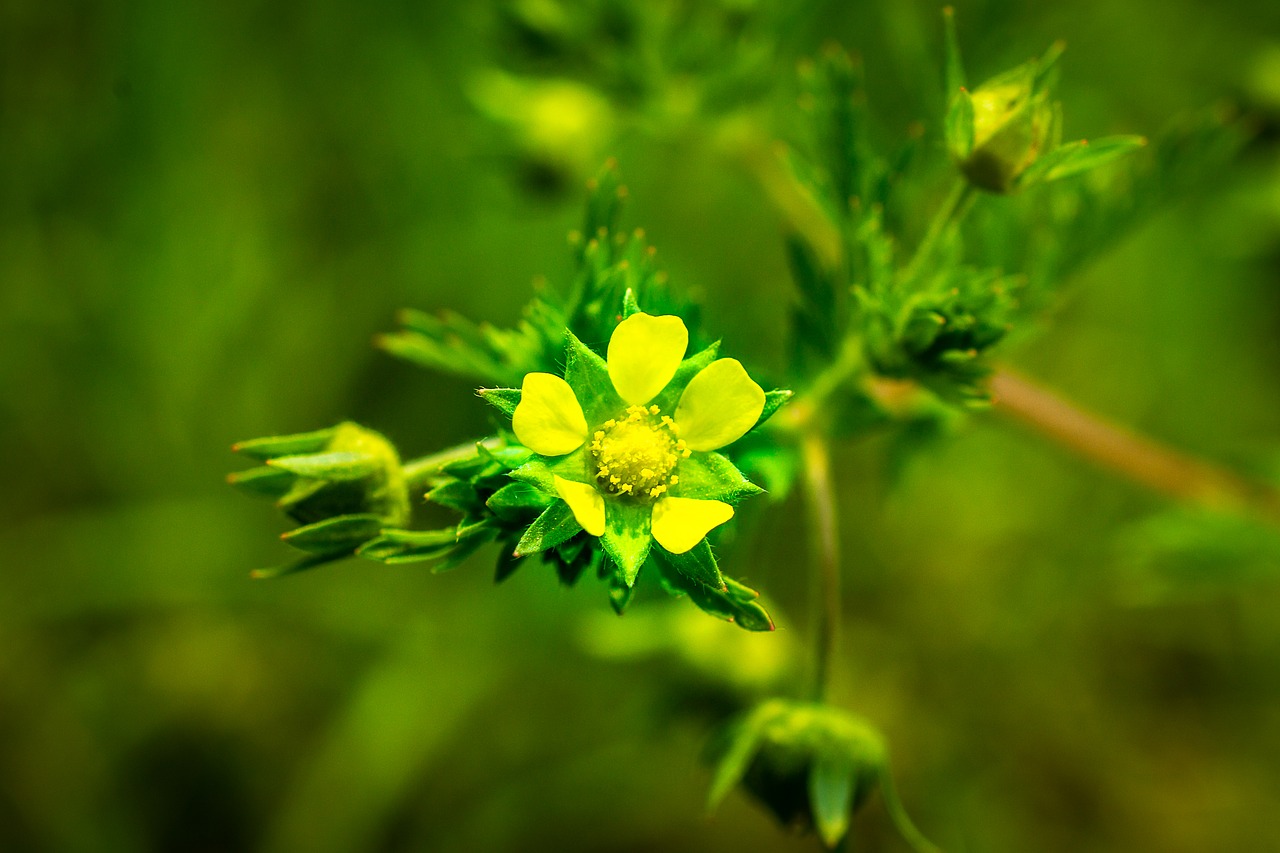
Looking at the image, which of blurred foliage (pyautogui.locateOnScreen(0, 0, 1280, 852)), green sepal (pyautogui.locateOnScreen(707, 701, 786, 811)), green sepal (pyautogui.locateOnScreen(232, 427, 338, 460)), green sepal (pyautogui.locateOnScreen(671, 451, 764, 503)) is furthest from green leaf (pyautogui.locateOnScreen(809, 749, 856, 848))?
blurred foliage (pyautogui.locateOnScreen(0, 0, 1280, 852))

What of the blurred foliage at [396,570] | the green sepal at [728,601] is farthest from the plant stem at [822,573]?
the blurred foliage at [396,570]

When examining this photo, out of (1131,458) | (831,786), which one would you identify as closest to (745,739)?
(831,786)

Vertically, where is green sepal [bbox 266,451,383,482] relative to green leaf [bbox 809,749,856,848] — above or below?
above

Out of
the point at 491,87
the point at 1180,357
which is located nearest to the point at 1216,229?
the point at 1180,357

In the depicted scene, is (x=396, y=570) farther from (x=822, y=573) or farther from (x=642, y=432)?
(x=642, y=432)

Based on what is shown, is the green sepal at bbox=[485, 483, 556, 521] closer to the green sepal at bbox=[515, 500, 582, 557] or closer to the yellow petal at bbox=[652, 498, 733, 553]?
the green sepal at bbox=[515, 500, 582, 557]

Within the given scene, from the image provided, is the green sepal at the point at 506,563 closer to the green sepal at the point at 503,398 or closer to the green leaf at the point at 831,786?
the green sepal at the point at 503,398
